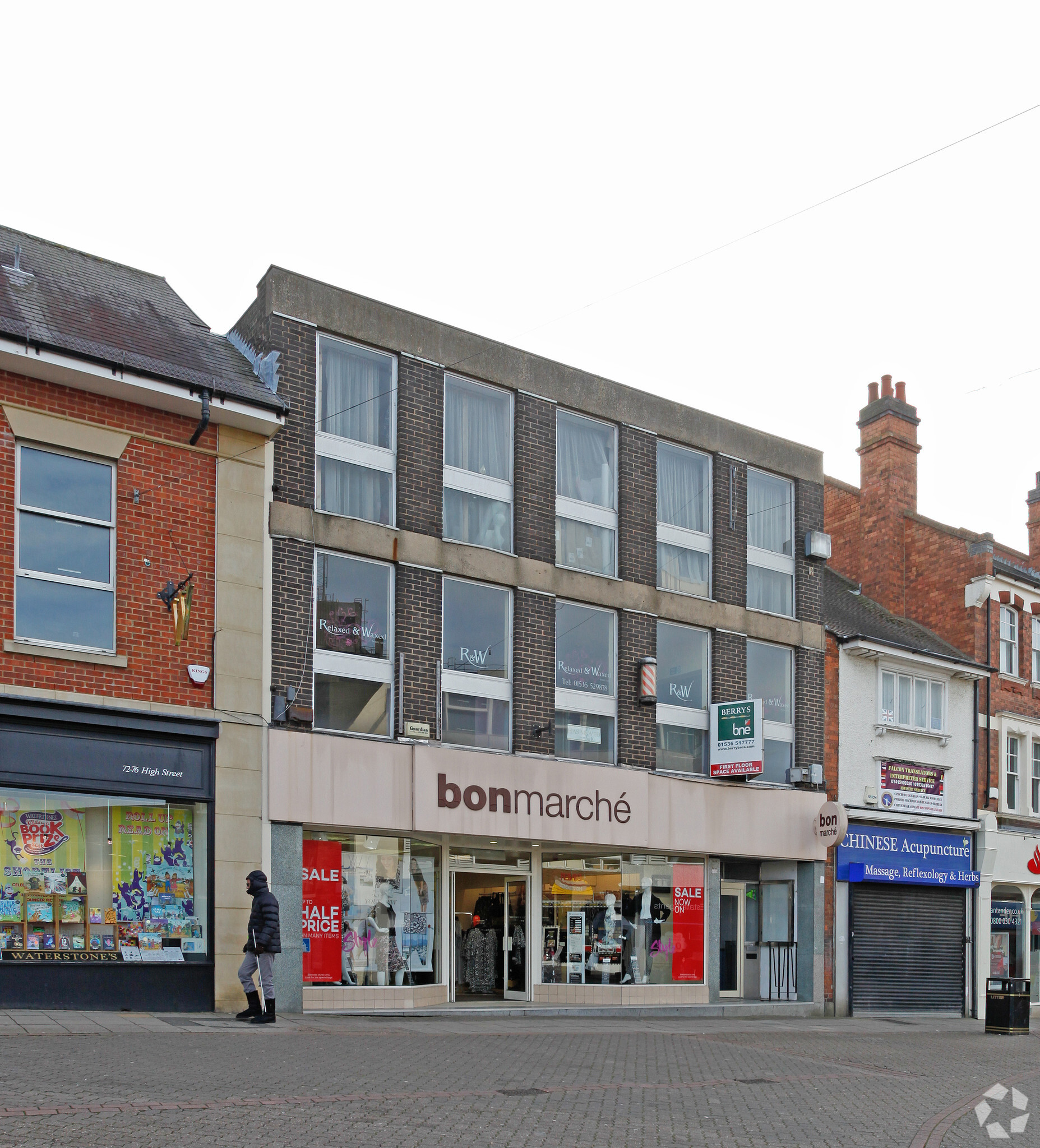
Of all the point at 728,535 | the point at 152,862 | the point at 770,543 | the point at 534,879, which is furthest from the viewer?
the point at 770,543

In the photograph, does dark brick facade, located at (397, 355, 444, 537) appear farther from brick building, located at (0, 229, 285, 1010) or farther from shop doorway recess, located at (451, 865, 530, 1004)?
shop doorway recess, located at (451, 865, 530, 1004)

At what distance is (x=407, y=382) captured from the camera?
1970cm

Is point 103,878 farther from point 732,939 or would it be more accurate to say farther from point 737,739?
point 732,939

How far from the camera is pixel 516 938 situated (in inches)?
827

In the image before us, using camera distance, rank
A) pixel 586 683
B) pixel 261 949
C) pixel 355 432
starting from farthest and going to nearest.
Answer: pixel 586 683 → pixel 355 432 → pixel 261 949

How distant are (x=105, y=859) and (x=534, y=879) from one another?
7.44 metres

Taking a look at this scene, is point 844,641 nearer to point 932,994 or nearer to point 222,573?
point 932,994

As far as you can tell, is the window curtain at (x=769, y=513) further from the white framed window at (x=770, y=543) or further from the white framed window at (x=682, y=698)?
the white framed window at (x=682, y=698)

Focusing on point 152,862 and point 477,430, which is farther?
point 477,430

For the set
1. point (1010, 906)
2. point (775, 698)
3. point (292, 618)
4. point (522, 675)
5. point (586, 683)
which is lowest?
point (1010, 906)

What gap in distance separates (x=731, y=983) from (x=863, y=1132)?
14042mm

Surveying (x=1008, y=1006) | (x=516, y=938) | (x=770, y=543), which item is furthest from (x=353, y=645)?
(x=1008, y=1006)

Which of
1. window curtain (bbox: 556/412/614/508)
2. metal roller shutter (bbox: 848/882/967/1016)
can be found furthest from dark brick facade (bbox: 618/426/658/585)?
metal roller shutter (bbox: 848/882/967/1016)

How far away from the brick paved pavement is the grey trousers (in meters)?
0.46
